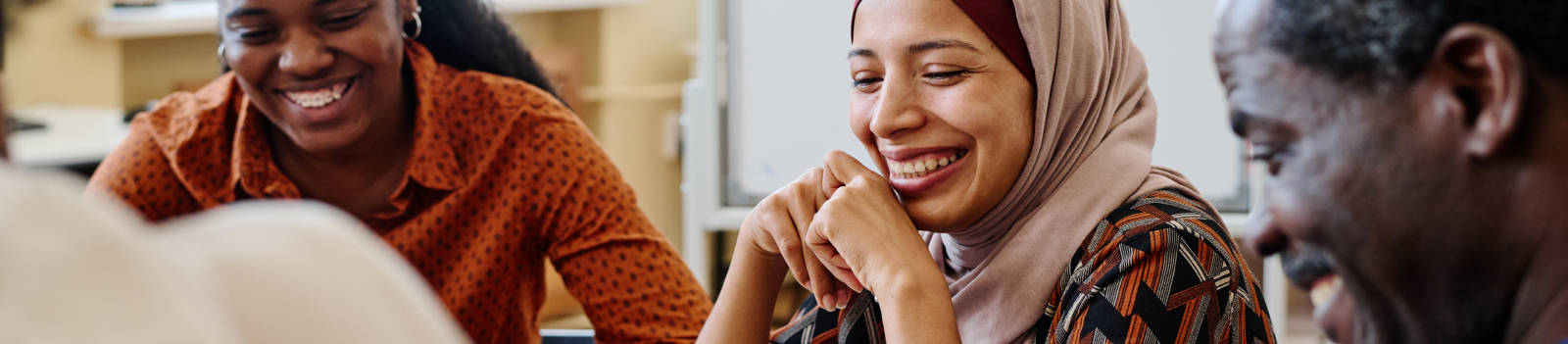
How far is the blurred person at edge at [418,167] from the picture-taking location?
145cm

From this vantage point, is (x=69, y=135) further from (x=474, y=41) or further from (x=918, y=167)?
(x=918, y=167)

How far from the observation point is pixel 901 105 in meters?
1.08

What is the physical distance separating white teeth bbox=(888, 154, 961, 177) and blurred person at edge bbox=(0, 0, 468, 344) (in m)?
0.74

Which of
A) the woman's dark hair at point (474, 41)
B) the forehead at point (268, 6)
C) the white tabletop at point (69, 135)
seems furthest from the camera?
the white tabletop at point (69, 135)

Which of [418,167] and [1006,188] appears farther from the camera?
[418,167]

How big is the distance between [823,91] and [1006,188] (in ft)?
6.17

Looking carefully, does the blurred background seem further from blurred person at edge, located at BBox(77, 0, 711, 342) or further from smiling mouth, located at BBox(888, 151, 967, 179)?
smiling mouth, located at BBox(888, 151, 967, 179)

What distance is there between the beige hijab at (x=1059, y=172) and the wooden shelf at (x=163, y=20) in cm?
311

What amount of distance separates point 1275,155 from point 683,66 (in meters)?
4.40

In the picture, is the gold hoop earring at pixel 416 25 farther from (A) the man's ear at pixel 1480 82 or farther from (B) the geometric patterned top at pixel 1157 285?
(A) the man's ear at pixel 1480 82

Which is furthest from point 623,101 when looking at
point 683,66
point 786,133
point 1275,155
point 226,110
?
point 1275,155

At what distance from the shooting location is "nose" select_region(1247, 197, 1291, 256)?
518mm

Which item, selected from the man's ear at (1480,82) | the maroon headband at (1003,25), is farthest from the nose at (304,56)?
the man's ear at (1480,82)

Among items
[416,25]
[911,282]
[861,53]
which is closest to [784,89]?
[416,25]
